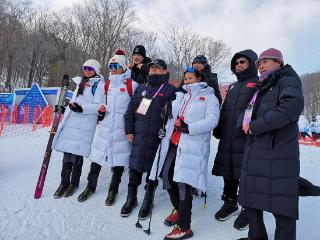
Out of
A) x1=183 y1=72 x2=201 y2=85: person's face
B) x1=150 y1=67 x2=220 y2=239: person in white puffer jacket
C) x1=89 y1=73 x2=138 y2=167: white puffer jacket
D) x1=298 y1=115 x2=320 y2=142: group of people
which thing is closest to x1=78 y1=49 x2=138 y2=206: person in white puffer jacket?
x1=89 y1=73 x2=138 y2=167: white puffer jacket

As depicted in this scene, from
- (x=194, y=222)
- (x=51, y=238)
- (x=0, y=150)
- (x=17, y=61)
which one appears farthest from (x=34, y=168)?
(x=17, y=61)

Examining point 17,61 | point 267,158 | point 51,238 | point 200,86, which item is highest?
point 17,61

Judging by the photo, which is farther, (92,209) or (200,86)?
Answer: (92,209)

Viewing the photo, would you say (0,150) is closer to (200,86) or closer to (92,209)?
(92,209)

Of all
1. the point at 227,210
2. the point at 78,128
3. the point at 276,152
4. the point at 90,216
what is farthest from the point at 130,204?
the point at 276,152

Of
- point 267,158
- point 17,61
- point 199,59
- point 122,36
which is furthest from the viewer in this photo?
point 17,61

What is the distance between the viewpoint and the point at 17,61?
3622 centimetres

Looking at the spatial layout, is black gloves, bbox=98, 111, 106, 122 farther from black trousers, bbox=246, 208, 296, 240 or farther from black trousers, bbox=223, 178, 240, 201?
black trousers, bbox=246, 208, 296, 240

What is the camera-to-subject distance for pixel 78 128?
15.5 feet

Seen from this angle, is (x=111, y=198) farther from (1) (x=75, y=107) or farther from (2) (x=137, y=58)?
(2) (x=137, y=58)

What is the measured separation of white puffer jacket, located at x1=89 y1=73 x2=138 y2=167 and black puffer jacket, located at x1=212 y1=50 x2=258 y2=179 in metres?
1.34

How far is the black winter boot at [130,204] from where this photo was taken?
4027 millimetres

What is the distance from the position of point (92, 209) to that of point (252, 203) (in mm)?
2221

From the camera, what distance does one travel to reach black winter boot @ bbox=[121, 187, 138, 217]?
13.2ft
